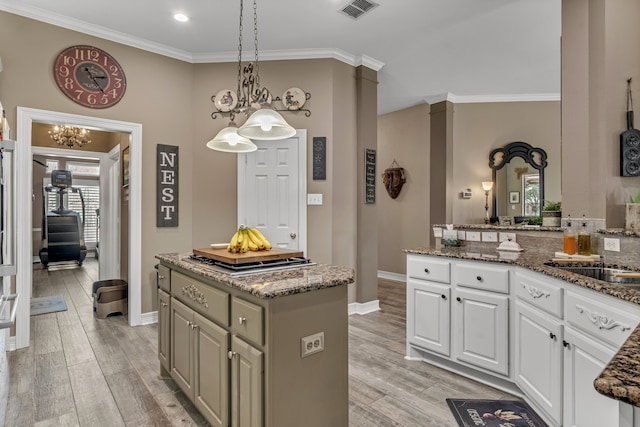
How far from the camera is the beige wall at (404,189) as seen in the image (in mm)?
5926

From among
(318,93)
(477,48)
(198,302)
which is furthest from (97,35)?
(477,48)

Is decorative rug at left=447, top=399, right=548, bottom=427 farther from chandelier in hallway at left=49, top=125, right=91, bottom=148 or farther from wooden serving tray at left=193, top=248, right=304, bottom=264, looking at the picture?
chandelier in hallway at left=49, top=125, right=91, bottom=148

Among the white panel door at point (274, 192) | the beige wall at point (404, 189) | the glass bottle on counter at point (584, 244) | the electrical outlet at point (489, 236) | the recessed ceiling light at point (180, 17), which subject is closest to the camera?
the glass bottle on counter at point (584, 244)

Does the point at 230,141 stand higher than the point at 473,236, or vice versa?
the point at 230,141

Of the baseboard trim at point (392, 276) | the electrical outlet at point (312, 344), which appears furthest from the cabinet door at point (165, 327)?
the baseboard trim at point (392, 276)

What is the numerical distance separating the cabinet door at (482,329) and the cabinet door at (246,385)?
1.64 meters

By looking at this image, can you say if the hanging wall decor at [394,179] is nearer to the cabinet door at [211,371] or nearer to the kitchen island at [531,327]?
the kitchen island at [531,327]

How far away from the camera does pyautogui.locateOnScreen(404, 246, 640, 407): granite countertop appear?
603 millimetres

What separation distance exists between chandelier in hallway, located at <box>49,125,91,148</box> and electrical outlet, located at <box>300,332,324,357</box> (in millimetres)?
5729

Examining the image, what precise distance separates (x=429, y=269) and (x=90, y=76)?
3.66 metres

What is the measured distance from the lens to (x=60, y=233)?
7699mm

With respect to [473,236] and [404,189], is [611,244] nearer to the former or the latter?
[473,236]

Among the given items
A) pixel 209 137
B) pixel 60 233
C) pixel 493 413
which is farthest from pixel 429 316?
pixel 60 233

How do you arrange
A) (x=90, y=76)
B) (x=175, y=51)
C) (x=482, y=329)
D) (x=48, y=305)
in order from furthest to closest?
(x=48, y=305), (x=175, y=51), (x=90, y=76), (x=482, y=329)
